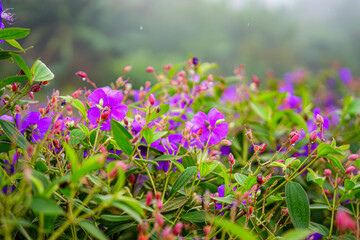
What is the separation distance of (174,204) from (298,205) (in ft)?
0.58

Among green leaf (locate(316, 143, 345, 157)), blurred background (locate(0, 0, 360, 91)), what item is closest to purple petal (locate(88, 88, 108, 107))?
green leaf (locate(316, 143, 345, 157))

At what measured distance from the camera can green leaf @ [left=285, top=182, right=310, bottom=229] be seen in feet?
1.66

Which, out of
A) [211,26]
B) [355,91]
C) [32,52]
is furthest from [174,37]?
[355,91]

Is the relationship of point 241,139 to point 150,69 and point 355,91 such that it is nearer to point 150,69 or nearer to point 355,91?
point 150,69

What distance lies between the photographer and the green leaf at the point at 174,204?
51 cm

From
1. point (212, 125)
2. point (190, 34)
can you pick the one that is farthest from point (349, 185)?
point (190, 34)

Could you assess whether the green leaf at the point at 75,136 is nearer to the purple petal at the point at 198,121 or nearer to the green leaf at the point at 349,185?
the purple petal at the point at 198,121

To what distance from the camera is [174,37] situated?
484 cm

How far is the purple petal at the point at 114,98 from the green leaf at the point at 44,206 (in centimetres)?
25

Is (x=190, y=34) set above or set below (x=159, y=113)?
below

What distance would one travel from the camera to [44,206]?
338 mm

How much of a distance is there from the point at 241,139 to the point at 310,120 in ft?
0.81

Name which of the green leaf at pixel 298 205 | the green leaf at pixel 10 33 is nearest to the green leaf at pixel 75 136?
the green leaf at pixel 10 33

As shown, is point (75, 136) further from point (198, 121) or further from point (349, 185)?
point (349, 185)
